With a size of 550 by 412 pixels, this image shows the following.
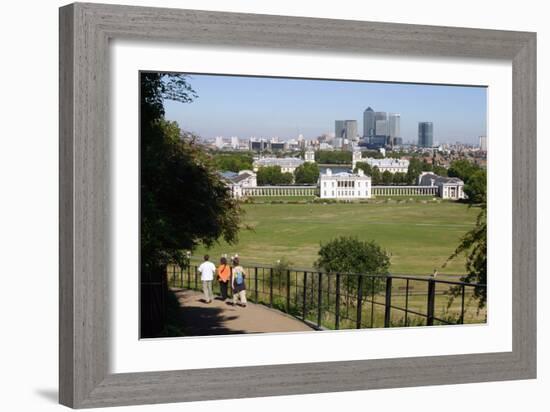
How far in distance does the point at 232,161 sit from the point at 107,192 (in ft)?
4.29

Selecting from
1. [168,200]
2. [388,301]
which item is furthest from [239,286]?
[388,301]

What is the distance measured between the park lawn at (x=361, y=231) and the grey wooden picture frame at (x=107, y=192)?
617mm

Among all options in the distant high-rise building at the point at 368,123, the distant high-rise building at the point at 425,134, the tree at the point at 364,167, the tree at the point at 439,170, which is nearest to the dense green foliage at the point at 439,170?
the tree at the point at 439,170

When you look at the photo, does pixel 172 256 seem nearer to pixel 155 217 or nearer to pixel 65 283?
pixel 155 217

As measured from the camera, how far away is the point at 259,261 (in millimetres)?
10711

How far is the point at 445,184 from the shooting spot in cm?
1148

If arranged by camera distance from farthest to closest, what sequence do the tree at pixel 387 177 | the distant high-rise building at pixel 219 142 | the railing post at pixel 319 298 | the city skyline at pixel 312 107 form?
the tree at pixel 387 177, the railing post at pixel 319 298, the distant high-rise building at pixel 219 142, the city skyline at pixel 312 107

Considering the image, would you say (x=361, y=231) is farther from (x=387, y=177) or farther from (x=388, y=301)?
(x=388, y=301)

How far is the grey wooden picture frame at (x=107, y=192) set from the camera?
31.5 feet

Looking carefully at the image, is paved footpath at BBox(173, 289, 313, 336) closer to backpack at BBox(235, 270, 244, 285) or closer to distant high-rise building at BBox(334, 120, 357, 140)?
backpack at BBox(235, 270, 244, 285)

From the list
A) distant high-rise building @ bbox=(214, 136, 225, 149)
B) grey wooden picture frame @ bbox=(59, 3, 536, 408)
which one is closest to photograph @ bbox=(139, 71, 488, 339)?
distant high-rise building @ bbox=(214, 136, 225, 149)

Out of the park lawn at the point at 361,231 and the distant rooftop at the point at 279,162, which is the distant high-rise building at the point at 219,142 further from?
the park lawn at the point at 361,231

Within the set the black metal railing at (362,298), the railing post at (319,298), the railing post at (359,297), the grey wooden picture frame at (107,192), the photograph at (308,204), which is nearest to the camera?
the grey wooden picture frame at (107,192)

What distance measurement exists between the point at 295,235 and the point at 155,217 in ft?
4.37
